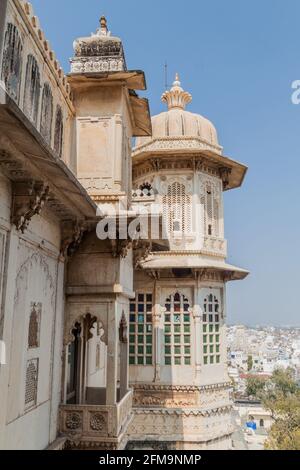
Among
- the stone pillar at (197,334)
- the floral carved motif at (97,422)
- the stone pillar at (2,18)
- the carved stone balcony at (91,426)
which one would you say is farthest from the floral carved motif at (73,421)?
the stone pillar at (197,334)

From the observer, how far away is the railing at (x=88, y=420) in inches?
291

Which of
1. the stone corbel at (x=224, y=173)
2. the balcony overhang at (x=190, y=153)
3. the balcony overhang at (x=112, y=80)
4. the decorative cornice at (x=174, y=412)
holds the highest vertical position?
the balcony overhang at (x=190, y=153)

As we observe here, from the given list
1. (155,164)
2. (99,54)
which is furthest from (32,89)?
(155,164)

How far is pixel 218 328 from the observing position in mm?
14766

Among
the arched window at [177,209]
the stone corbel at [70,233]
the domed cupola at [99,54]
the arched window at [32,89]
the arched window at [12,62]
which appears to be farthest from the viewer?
the arched window at [177,209]

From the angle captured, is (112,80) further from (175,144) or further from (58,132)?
(175,144)

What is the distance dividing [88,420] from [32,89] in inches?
225

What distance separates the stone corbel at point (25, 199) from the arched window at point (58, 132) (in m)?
2.65

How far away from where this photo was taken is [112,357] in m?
7.77

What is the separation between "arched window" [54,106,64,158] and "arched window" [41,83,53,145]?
0.34 metres

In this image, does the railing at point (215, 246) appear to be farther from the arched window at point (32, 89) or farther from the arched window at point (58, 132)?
the arched window at point (32, 89)

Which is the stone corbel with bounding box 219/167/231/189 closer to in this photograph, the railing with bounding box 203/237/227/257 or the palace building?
the palace building

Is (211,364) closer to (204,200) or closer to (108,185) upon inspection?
(204,200)

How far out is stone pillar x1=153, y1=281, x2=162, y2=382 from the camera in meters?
13.8
